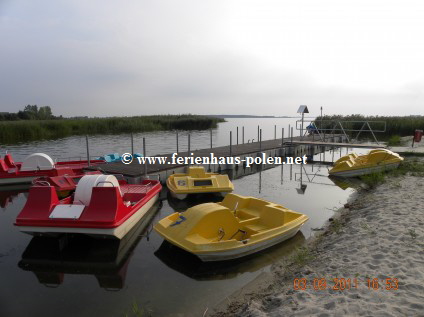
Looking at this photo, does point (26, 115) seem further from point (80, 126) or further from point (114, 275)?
point (114, 275)

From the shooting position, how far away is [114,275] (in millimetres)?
5727

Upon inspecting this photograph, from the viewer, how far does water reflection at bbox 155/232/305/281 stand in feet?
18.3

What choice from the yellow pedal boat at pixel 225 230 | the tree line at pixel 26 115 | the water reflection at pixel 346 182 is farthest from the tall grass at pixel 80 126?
the yellow pedal boat at pixel 225 230

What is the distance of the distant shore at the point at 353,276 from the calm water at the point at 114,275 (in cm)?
53

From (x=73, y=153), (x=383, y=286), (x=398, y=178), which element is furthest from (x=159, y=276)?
(x=73, y=153)

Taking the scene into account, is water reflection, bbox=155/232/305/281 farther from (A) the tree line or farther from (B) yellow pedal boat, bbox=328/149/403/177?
(A) the tree line

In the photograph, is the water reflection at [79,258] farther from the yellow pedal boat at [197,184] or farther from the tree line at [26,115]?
the tree line at [26,115]

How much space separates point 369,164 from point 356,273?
35.4 feet

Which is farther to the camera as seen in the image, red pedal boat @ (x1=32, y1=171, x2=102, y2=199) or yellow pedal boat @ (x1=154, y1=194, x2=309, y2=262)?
red pedal boat @ (x1=32, y1=171, x2=102, y2=199)

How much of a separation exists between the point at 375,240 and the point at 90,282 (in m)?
5.14

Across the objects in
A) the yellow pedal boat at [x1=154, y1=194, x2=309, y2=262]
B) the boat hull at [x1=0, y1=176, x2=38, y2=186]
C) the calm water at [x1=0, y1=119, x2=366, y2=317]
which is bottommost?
the calm water at [x1=0, y1=119, x2=366, y2=317]

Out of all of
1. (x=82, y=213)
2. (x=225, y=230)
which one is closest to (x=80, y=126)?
(x=82, y=213)

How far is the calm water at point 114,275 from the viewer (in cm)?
470
